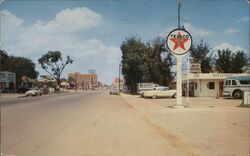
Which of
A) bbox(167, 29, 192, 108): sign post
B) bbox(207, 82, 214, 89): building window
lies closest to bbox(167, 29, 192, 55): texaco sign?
bbox(167, 29, 192, 108): sign post

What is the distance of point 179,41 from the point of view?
21359mm

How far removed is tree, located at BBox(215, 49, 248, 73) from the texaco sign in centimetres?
4137

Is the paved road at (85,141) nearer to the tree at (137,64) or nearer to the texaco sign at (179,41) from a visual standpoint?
the texaco sign at (179,41)

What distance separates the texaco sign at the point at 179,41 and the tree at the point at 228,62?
136 feet

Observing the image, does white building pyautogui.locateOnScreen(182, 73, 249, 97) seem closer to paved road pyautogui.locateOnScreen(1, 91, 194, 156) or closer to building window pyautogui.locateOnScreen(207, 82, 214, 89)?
building window pyautogui.locateOnScreen(207, 82, 214, 89)

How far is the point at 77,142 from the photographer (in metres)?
9.77

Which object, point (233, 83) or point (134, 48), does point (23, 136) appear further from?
point (134, 48)

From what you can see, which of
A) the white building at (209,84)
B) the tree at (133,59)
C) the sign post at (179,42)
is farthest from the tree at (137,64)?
the sign post at (179,42)

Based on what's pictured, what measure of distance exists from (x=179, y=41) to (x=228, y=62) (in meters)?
45.4

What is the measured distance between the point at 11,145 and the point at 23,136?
1751 millimetres

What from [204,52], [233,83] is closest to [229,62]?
[204,52]

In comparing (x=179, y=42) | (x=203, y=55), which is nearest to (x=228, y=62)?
(x=203, y=55)

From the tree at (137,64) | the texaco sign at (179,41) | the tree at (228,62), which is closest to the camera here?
the texaco sign at (179,41)

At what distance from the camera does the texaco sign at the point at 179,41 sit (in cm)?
1980
